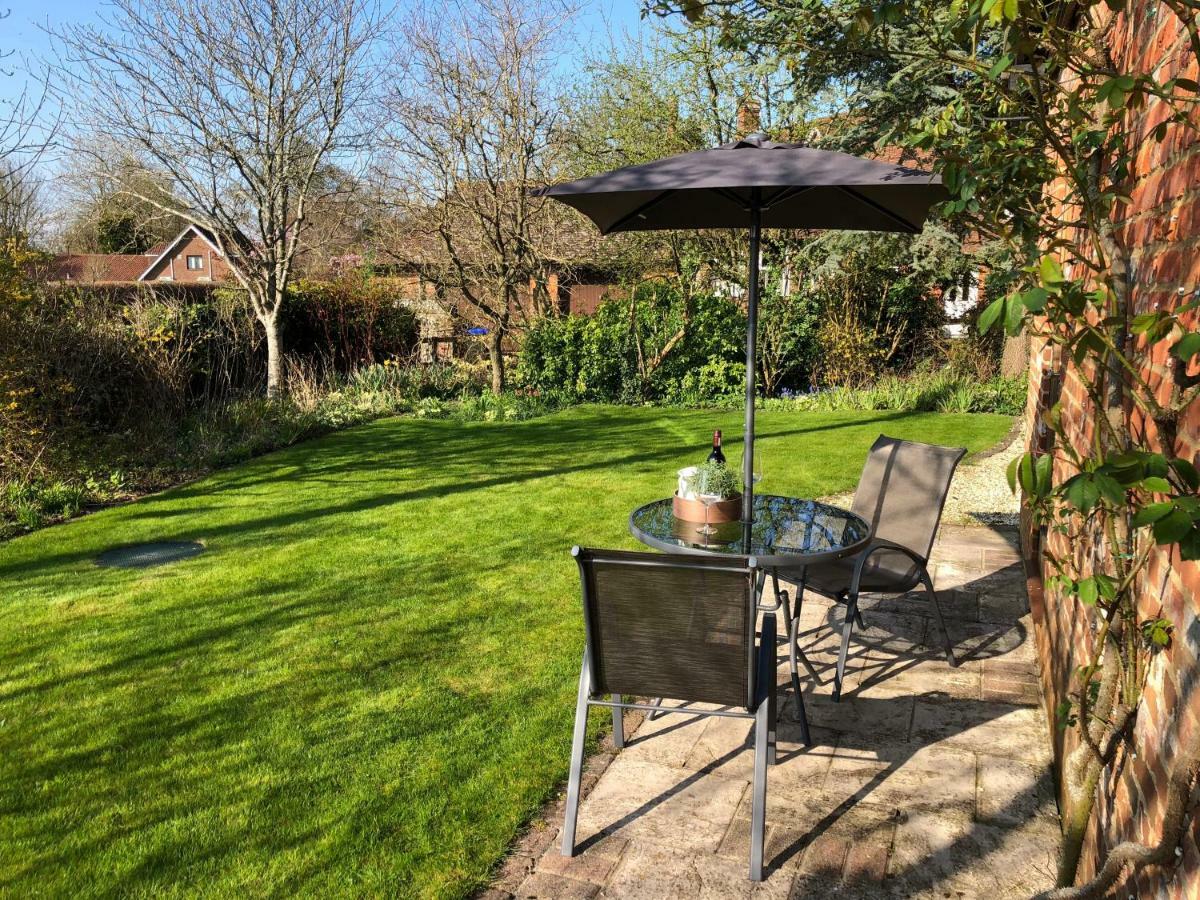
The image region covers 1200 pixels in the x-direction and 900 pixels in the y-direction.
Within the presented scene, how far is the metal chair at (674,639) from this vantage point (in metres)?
2.62

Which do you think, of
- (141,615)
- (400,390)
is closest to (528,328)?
(400,390)

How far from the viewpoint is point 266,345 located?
43.3ft

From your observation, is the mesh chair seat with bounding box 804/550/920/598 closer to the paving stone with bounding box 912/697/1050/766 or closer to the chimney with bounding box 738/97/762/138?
the paving stone with bounding box 912/697/1050/766

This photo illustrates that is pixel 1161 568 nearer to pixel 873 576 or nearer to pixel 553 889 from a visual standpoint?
pixel 553 889

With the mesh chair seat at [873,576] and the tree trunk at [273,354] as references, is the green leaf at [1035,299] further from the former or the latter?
the tree trunk at [273,354]

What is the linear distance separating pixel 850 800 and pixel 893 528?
72.6 inches

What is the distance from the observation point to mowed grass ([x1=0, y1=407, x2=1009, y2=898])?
2820mm

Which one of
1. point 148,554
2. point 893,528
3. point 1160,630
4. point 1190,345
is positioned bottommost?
point 148,554

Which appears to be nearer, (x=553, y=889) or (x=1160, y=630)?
(x=1160, y=630)

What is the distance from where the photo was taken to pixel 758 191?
3982 millimetres

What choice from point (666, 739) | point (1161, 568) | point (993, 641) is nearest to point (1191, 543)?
point (1161, 568)

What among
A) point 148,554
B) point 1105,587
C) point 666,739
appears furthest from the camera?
point 148,554

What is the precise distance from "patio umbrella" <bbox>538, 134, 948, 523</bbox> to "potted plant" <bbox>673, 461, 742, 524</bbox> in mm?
92

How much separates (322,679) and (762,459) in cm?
592
